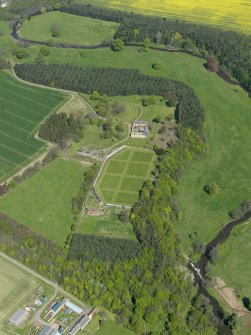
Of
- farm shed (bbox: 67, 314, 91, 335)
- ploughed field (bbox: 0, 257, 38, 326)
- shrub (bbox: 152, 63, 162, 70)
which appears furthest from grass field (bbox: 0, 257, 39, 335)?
shrub (bbox: 152, 63, 162, 70)

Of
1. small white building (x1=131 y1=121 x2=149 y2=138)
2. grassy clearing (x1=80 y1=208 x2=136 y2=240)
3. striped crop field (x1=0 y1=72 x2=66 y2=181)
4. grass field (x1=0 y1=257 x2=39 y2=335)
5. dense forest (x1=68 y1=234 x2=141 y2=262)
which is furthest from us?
small white building (x1=131 y1=121 x2=149 y2=138)

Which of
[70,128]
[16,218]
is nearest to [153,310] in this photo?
[16,218]

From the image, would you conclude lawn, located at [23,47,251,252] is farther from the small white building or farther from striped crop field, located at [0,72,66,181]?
striped crop field, located at [0,72,66,181]

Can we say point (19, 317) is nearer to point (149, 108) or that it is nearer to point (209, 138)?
point (209, 138)

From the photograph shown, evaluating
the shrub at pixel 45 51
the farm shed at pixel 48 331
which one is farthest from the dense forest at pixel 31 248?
the shrub at pixel 45 51

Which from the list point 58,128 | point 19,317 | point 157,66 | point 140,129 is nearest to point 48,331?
point 19,317
